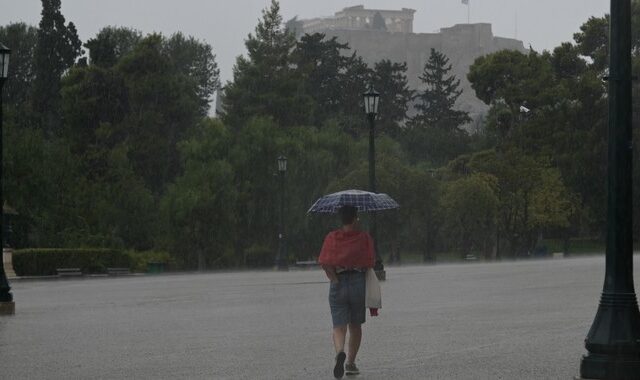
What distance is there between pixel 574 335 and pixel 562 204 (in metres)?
73.9

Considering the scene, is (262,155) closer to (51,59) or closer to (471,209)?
(471,209)

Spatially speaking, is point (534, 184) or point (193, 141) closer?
point (193, 141)

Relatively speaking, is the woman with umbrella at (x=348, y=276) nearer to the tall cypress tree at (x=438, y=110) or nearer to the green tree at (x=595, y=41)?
the green tree at (x=595, y=41)

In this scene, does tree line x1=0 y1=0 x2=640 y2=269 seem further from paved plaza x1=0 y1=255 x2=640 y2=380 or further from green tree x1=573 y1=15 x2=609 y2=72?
paved plaza x1=0 y1=255 x2=640 y2=380

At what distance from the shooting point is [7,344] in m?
17.2

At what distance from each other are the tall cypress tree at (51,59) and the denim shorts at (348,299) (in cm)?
8710

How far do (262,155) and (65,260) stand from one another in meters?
26.9

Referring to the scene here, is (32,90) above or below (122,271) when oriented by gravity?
above

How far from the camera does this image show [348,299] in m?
12.8

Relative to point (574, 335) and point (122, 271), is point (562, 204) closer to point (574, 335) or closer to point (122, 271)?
point (122, 271)

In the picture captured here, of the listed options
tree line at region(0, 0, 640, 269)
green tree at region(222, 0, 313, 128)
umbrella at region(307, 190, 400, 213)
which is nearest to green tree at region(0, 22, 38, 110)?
tree line at region(0, 0, 640, 269)

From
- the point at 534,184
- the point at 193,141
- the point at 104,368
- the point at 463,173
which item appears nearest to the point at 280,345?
the point at 104,368

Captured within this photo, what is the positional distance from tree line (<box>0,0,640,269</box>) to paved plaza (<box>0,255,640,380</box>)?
38474 mm

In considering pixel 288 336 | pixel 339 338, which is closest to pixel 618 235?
pixel 339 338
